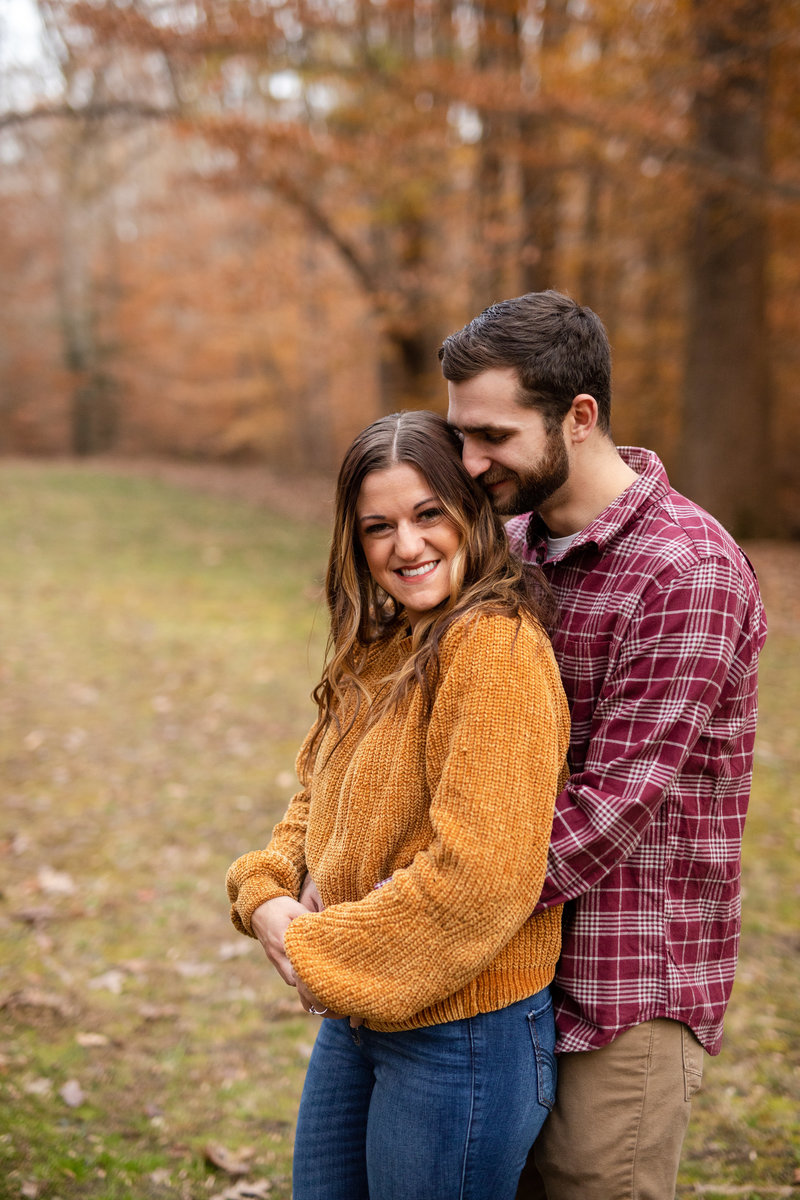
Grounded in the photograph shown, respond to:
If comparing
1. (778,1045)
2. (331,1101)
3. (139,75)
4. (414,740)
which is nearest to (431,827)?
(414,740)

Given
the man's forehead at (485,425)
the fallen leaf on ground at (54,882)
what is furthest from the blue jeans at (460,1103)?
the fallen leaf on ground at (54,882)

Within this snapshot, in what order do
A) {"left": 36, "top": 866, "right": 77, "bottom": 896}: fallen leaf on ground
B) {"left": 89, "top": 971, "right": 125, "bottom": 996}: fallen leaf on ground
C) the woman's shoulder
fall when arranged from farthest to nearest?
1. {"left": 36, "top": 866, "right": 77, "bottom": 896}: fallen leaf on ground
2. {"left": 89, "top": 971, "right": 125, "bottom": 996}: fallen leaf on ground
3. the woman's shoulder

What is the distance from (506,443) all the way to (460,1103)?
1333 millimetres

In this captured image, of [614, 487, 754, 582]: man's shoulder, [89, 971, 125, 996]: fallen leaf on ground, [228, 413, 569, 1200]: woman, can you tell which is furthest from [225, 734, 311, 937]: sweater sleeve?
[89, 971, 125, 996]: fallen leaf on ground

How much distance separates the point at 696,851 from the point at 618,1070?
0.47 m

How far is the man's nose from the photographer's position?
217cm

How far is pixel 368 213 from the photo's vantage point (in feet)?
52.5

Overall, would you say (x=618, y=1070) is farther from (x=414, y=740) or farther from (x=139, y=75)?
(x=139, y=75)

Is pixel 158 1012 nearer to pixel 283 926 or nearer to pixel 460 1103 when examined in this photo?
pixel 283 926

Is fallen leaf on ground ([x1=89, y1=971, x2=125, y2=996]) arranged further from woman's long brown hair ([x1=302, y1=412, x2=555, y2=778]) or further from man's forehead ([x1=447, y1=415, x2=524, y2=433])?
man's forehead ([x1=447, y1=415, x2=524, y2=433])

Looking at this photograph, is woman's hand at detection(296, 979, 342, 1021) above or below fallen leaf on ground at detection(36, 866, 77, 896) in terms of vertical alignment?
above

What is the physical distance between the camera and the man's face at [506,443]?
7.05ft

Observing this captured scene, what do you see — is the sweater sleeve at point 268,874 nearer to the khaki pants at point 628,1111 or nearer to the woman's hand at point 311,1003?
the woman's hand at point 311,1003

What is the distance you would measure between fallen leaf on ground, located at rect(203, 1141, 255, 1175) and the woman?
1.27m
